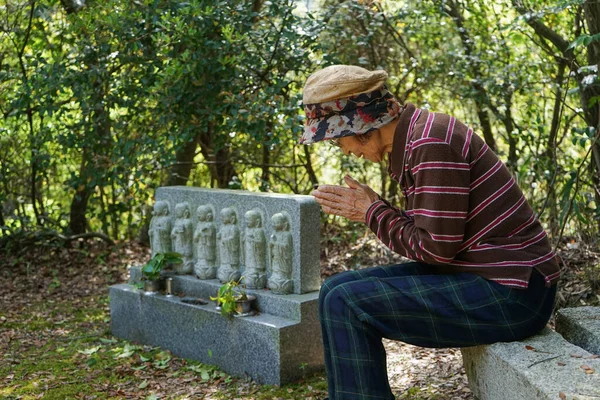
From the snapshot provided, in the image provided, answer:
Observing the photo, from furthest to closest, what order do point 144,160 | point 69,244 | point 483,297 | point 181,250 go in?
point 69,244, point 144,160, point 181,250, point 483,297

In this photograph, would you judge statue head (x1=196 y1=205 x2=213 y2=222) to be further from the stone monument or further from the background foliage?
the background foliage

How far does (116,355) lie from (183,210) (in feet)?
3.69

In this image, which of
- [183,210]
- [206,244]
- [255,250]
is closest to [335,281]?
[255,250]

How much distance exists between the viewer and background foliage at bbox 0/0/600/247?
5844mm

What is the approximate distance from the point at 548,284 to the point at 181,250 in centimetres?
311

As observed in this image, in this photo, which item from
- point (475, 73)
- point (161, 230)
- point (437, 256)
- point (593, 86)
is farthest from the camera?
point (475, 73)

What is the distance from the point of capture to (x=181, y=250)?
5.33m

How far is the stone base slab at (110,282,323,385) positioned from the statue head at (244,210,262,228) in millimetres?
461

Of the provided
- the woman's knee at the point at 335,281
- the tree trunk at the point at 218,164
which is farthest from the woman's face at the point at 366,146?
the tree trunk at the point at 218,164

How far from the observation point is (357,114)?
2920mm

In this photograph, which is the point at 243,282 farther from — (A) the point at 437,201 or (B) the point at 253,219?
(A) the point at 437,201

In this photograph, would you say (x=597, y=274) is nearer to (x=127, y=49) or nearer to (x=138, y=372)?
(x=138, y=372)

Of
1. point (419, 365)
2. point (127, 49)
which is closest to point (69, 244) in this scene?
point (127, 49)

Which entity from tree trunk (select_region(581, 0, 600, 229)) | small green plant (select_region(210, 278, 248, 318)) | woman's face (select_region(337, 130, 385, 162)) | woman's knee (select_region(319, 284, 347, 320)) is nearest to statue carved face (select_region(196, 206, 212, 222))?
small green plant (select_region(210, 278, 248, 318))
